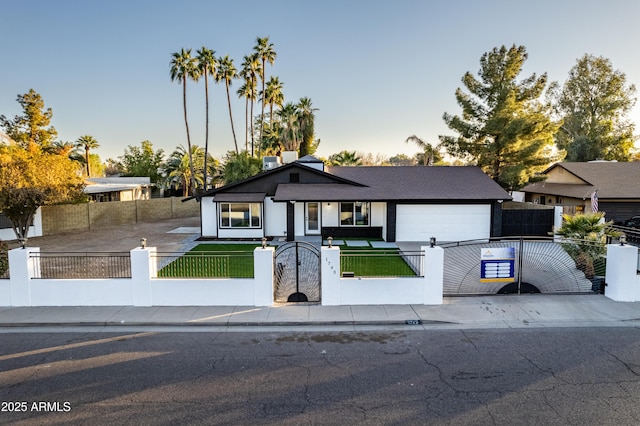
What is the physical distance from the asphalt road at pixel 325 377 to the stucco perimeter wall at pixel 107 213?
20.3m

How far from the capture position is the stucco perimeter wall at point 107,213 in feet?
85.3

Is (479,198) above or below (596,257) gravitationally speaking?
above

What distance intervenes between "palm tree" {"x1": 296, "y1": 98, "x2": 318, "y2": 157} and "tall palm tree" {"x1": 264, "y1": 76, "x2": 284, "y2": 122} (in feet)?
13.7

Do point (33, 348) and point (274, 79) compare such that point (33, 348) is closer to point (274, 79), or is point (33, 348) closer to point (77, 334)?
point (77, 334)

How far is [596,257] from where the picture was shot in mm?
12383

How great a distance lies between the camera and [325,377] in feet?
22.3

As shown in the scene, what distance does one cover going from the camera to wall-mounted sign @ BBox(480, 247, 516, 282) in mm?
11102

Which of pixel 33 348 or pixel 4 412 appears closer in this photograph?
pixel 4 412

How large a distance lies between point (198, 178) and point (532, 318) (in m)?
45.2

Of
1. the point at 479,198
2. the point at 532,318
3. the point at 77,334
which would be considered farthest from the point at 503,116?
the point at 77,334

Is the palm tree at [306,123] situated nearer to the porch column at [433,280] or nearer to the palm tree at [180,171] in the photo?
the palm tree at [180,171]

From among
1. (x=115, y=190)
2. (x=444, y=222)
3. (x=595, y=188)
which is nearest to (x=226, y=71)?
(x=115, y=190)

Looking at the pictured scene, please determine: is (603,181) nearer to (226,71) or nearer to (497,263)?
(497,263)

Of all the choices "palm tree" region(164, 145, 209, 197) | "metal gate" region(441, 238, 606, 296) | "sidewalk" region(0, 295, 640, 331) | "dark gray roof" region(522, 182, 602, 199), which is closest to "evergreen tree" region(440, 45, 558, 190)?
"dark gray roof" region(522, 182, 602, 199)
